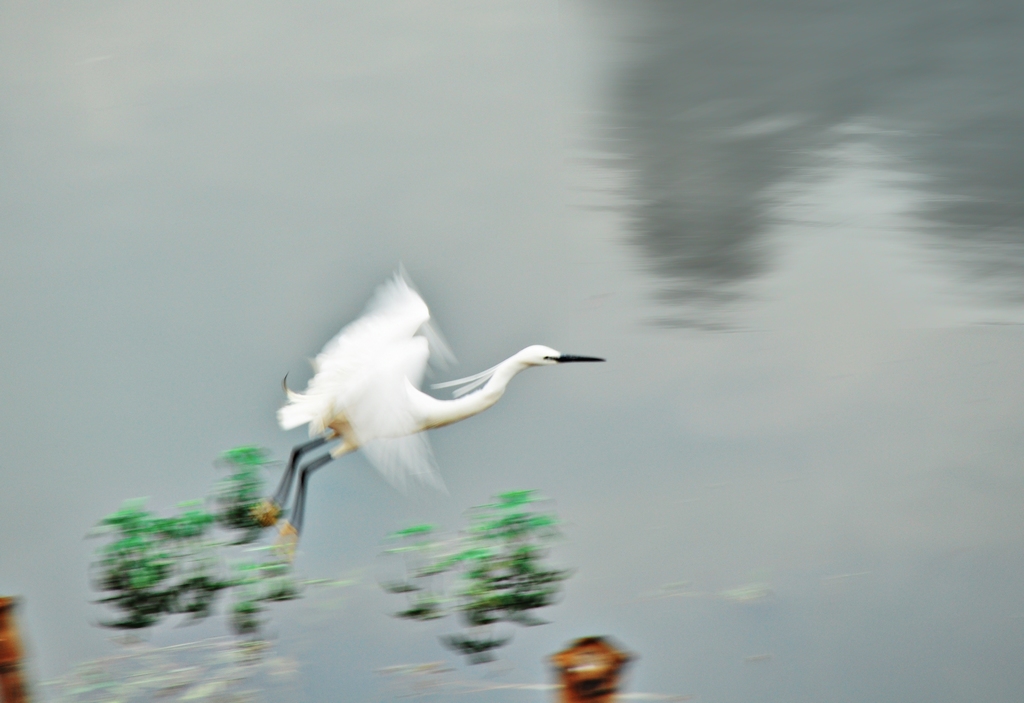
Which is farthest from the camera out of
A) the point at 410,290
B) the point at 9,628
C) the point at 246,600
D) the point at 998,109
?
the point at 998,109

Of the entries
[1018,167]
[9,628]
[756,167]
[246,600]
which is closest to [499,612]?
[246,600]

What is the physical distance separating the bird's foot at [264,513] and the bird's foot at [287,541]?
5 centimetres

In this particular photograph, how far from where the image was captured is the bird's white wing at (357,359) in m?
1.70

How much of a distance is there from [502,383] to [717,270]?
93 centimetres

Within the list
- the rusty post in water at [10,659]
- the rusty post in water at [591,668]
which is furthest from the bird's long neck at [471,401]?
the rusty post in water at [591,668]

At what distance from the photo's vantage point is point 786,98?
239cm

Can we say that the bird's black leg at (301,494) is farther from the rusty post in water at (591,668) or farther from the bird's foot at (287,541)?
the rusty post in water at (591,668)

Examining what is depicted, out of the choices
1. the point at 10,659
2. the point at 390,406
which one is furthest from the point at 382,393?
the point at 10,659

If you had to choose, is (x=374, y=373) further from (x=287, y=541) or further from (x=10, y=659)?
(x=10, y=659)

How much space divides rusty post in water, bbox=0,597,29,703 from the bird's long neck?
0.80m

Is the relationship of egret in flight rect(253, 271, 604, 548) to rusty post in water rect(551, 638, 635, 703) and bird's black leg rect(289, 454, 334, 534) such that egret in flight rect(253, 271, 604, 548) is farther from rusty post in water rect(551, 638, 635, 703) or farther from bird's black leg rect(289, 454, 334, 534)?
rusty post in water rect(551, 638, 635, 703)

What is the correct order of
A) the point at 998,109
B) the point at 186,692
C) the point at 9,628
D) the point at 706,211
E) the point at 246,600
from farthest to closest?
1. the point at 706,211
2. the point at 998,109
3. the point at 186,692
4. the point at 246,600
5. the point at 9,628

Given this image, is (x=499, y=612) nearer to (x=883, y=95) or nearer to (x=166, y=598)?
(x=166, y=598)

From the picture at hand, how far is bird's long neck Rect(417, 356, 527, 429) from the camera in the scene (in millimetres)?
1804
